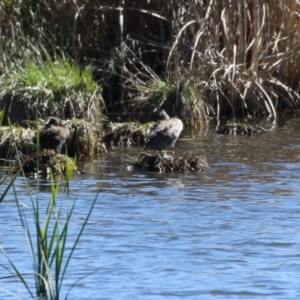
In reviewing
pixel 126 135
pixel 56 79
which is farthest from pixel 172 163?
pixel 56 79

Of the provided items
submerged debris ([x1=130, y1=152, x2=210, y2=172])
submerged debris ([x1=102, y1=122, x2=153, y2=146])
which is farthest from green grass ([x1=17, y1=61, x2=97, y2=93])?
submerged debris ([x1=130, y1=152, x2=210, y2=172])

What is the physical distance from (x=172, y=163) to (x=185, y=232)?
333cm

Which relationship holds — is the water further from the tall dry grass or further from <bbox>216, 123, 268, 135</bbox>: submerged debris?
the tall dry grass

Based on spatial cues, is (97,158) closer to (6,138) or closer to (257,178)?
(6,138)

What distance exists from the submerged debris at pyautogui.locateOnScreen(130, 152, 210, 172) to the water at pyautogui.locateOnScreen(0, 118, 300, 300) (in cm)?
18

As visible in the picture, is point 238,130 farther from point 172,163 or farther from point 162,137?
point 172,163

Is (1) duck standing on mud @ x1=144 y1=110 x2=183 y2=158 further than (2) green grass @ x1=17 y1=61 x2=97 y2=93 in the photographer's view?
No

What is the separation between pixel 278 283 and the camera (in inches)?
280

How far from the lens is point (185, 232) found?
8828mm

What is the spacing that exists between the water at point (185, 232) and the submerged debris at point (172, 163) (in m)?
0.18

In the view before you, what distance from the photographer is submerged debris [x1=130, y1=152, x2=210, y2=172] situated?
39.8 feet

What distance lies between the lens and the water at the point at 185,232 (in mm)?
7090

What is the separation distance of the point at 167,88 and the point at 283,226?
733 cm

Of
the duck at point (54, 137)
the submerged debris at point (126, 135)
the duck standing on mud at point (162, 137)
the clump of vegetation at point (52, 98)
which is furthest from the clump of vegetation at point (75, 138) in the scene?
the duck standing on mud at point (162, 137)
